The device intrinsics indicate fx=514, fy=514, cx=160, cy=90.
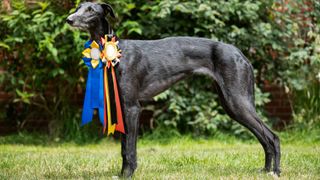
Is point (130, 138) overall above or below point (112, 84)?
below

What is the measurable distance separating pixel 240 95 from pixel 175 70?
22.7 inches

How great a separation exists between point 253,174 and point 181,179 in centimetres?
68

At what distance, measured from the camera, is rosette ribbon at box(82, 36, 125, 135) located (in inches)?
159

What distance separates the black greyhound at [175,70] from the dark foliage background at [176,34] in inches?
92.7

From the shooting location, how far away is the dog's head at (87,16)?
4.04 metres

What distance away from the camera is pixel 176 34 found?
23.4ft

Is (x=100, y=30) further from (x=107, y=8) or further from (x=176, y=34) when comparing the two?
(x=176, y=34)

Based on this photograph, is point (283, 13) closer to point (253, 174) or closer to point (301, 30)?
point (301, 30)

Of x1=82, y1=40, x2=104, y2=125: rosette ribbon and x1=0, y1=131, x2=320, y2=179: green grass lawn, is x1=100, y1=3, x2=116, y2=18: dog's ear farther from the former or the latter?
x1=0, y1=131, x2=320, y2=179: green grass lawn

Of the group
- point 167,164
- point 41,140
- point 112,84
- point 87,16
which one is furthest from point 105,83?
point 41,140

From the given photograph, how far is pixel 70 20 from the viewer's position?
4.01 metres

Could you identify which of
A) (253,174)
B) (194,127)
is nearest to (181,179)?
(253,174)

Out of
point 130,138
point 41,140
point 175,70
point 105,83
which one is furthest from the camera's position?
point 41,140

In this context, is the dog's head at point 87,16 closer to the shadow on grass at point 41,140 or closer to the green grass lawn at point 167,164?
the green grass lawn at point 167,164
